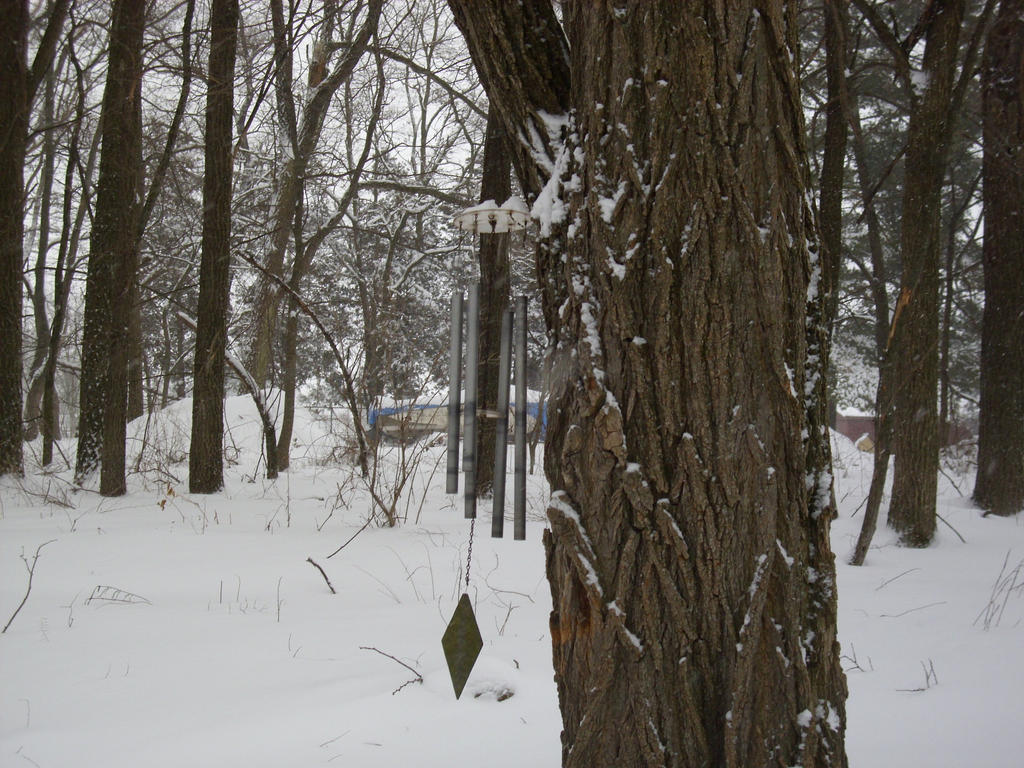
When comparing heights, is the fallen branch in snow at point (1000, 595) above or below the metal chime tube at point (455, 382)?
below

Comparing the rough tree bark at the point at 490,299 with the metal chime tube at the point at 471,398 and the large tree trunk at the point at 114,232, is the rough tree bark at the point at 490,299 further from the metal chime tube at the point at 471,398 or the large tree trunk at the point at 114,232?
the metal chime tube at the point at 471,398

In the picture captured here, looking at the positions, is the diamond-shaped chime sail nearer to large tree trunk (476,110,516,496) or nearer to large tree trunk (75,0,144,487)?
large tree trunk (476,110,516,496)

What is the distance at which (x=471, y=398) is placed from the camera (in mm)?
2295

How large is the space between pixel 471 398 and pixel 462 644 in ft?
2.37

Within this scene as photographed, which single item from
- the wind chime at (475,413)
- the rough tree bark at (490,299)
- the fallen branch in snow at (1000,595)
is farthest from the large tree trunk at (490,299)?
the wind chime at (475,413)

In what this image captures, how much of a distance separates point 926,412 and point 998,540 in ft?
4.21

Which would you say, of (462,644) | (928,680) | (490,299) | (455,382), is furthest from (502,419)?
(490,299)

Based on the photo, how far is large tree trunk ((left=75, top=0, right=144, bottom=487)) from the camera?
717cm

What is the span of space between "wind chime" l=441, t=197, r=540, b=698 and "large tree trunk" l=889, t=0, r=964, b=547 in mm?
3976

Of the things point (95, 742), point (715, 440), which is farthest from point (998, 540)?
point (95, 742)

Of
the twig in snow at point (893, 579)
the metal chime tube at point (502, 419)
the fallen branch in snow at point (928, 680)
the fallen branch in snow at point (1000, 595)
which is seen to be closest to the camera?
the metal chime tube at point (502, 419)

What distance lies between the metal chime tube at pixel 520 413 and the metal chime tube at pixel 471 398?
13 cm

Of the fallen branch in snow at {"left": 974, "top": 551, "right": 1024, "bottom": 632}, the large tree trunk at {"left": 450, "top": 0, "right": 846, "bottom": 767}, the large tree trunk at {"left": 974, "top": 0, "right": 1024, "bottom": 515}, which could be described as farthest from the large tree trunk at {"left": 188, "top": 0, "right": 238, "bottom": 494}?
the large tree trunk at {"left": 974, "top": 0, "right": 1024, "bottom": 515}

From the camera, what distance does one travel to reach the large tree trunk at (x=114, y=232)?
717 cm
